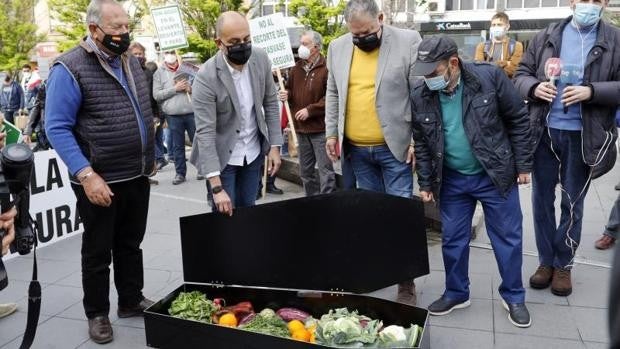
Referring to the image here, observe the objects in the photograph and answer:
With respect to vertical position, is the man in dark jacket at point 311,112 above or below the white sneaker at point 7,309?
above

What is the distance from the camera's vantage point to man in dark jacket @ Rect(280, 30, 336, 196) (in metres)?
6.02

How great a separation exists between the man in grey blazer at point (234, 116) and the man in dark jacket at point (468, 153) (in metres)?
1.08

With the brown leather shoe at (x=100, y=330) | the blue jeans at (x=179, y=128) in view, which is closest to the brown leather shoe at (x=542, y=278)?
the brown leather shoe at (x=100, y=330)

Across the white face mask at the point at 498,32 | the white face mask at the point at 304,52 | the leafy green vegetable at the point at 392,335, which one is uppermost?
the white face mask at the point at 498,32

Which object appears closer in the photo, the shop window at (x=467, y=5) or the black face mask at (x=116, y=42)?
the black face mask at (x=116, y=42)

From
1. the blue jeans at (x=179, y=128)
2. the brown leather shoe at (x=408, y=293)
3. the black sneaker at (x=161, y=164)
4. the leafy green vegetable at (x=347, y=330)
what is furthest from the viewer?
the black sneaker at (x=161, y=164)

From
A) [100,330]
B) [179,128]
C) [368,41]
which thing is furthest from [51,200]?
[368,41]

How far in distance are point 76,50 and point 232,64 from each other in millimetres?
954

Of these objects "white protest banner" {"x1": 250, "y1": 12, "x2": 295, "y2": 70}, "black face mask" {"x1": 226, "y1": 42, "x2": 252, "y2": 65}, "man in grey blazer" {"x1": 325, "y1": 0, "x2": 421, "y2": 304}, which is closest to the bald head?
"black face mask" {"x1": 226, "y1": 42, "x2": 252, "y2": 65}

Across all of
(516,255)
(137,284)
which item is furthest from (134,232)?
(516,255)

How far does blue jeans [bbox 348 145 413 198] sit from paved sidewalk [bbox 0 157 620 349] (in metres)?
0.82

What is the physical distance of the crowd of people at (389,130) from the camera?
11.1 ft

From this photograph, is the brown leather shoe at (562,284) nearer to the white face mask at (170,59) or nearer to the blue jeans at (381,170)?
the blue jeans at (381,170)

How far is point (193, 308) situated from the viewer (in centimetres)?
346
